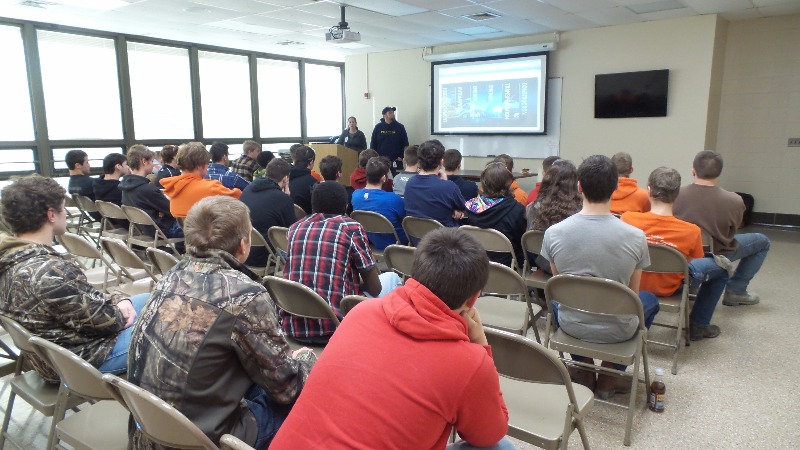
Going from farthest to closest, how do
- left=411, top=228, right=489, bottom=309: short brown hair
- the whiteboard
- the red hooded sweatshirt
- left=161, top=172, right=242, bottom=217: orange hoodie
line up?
the whiteboard → left=161, top=172, right=242, bottom=217: orange hoodie → left=411, top=228, right=489, bottom=309: short brown hair → the red hooded sweatshirt

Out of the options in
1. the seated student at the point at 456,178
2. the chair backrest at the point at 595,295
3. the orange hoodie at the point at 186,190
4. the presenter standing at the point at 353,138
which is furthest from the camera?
the presenter standing at the point at 353,138

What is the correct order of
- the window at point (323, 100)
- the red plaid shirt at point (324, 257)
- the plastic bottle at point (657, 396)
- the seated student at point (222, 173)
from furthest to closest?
the window at point (323, 100), the seated student at point (222, 173), the plastic bottle at point (657, 396), the red plaid shirt at point (324, 257)

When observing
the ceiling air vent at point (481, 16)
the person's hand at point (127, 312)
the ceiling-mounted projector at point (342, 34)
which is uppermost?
the ceiling air vent at point (481, 16)

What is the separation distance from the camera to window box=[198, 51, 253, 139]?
891 cm

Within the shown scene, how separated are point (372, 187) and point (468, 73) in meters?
5.33

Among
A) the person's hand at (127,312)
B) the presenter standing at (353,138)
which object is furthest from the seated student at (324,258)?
the presenter standing at (353,138)

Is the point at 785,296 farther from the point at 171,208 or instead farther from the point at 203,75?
the point at 203,75

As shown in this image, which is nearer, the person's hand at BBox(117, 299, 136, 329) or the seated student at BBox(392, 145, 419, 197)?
the person's hand at BBox(117, 299, 136, 329)

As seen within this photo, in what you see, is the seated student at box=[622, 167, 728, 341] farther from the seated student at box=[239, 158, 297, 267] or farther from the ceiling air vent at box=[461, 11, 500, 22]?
the ceiling air vent at box=[461, 11, 500, 22]

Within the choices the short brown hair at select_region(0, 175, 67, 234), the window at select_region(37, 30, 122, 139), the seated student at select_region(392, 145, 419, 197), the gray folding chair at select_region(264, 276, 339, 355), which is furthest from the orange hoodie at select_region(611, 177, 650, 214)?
the window at select_region(37, 30, 122, 139)

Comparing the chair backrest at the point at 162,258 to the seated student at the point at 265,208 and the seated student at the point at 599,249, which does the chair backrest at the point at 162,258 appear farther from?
the seated student at the point at 599,249

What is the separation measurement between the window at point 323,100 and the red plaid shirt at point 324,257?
28.7 ft

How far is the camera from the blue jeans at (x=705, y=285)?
10.1 feet

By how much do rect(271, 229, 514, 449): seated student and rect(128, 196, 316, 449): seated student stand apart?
0.90 ft
